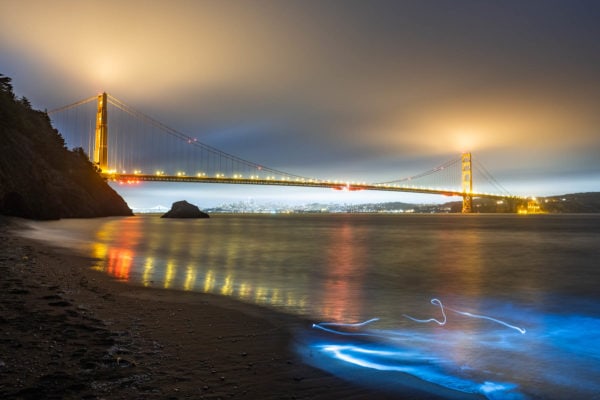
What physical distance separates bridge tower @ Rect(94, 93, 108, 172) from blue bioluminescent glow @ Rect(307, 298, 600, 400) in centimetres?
8039

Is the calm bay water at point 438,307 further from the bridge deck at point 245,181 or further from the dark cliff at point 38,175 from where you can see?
the bridge deck at point 245,181

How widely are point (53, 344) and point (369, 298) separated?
652 cm

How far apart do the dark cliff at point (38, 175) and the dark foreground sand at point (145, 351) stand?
27.7 metres

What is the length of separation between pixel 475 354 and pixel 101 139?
8820 cm

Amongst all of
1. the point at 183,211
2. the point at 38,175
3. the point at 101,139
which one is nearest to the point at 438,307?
the point at 38,175

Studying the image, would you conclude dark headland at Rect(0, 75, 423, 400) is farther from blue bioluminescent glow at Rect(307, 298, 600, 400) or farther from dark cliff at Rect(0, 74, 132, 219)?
dark cliff at Rect(0, 74, 132, 219)

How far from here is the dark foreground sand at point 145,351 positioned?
3455 millimetres

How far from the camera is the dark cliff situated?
32.1 metres

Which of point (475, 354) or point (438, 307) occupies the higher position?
point (475, 354)

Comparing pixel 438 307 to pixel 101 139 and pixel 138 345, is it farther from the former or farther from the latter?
pixel 101 139

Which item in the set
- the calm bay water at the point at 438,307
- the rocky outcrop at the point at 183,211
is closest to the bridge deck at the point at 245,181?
the rocky outcrop at the point at 183,211

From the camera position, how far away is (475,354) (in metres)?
5.12

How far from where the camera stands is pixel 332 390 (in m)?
3.73

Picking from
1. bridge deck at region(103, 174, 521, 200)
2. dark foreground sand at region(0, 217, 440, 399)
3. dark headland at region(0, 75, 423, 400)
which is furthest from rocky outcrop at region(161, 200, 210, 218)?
dark foreground sand at region(0, 217, 440, 399)
